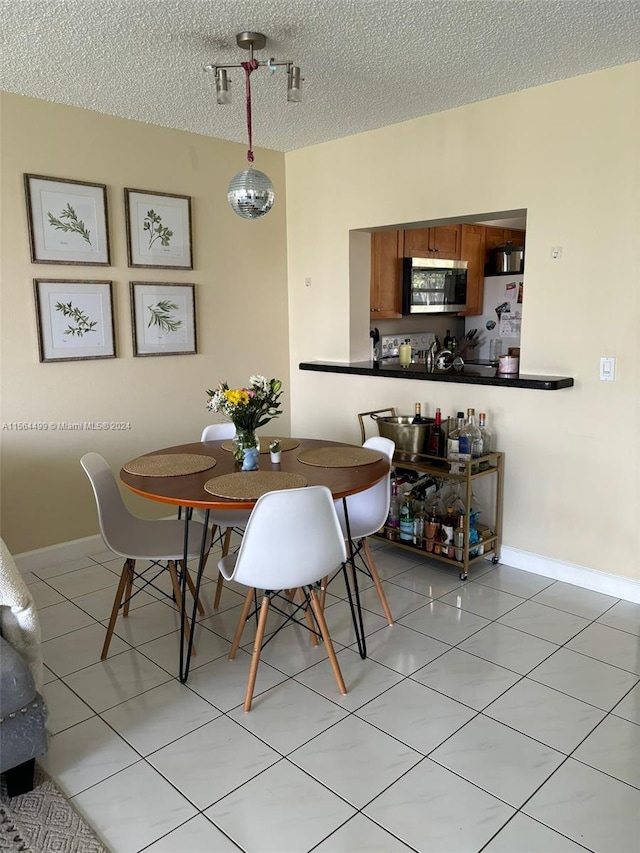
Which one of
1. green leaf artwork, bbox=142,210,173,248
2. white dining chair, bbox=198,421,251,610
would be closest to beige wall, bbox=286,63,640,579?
white dining chair, bbox=198,421,251,610

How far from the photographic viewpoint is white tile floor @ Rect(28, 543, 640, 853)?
172 cm

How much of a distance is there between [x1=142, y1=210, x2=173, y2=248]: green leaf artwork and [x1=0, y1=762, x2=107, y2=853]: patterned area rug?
2.85 metres

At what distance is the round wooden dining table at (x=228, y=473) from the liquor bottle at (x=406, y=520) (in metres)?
0.76

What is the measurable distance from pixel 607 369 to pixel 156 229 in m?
2.61

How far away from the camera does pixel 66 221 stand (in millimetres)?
3344

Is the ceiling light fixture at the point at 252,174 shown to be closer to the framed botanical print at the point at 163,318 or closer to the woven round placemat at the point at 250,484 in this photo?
the woven round placemat at the point at 250,484

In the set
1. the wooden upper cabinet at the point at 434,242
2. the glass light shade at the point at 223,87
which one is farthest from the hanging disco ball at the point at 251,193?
the wooden upper cabinet at the point at 434,242

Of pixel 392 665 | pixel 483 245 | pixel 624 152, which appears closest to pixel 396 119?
pixel 624 152

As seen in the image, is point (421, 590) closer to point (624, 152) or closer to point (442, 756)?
point (442, 756)

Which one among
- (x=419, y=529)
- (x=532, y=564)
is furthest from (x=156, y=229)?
(x=532, y=564)

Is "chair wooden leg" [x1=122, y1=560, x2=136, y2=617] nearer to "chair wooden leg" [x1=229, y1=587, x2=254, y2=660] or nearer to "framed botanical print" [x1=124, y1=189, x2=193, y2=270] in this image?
"chair wooden leg" [x1=229, y1=587, x2=254, y2=660]

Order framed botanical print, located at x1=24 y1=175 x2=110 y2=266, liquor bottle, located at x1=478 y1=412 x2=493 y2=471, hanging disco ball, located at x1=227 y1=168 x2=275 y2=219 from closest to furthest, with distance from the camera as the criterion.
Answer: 1. hanging disco ball, located at x1=227 y1=168 x2=275 y2=219
2. framed botanical print, located at x1=24 y1=175 x2=110 y2=266
3. liquor bottle, located at x1=478 y1=412 x2=493 y2=471

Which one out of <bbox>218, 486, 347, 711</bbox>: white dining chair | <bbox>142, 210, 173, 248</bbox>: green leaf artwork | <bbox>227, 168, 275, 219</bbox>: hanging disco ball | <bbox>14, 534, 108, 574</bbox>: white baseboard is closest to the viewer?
<bbox>218, 486, 347, 711</bbox>: white dining chair

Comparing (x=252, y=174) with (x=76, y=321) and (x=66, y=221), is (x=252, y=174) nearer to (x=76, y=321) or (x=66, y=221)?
(x=66, y=221)
